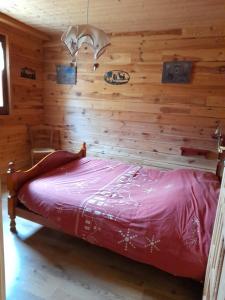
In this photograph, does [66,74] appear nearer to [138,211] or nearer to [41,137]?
[41,137]

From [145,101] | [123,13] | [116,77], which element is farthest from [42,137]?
[123,13]

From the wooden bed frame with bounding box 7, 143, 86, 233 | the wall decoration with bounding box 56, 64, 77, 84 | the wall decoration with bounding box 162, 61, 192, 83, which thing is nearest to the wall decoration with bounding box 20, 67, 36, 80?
the wall decoration with bounding box 56, 64, 77, 84

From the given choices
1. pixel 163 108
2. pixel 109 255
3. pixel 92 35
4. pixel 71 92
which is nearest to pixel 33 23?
pixel 71 92

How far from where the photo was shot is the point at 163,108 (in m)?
3.56

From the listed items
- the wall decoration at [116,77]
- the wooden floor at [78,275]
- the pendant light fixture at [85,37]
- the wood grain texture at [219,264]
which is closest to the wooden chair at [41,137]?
the wall decoration at [116,77]

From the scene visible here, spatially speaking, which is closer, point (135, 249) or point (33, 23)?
point (135, 249)

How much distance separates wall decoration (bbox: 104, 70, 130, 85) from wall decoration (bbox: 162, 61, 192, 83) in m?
0.61

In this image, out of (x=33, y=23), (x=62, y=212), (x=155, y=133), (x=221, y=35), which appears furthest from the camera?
(x=155, y=133)

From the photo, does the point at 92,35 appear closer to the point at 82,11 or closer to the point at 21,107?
the point at 82,11

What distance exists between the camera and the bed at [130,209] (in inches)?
64.7

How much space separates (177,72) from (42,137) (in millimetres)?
2643

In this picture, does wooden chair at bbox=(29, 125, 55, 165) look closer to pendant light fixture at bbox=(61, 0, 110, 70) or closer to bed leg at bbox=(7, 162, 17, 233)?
bed leg at bbox=(7, 162, 17, 233)

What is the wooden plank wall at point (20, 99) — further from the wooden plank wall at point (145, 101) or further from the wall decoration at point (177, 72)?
the wall decoration at point (177, 72)

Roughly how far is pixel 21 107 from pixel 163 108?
2.35 m
